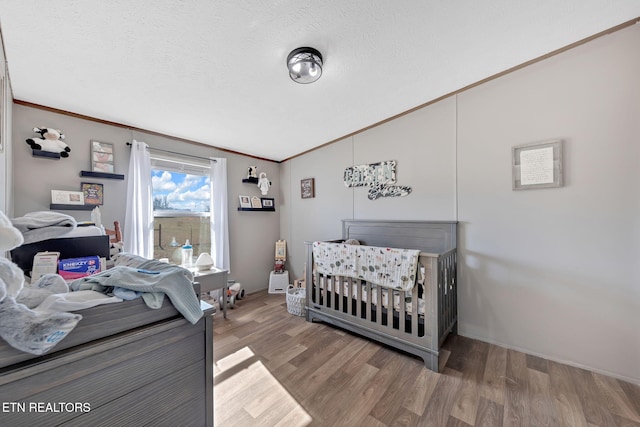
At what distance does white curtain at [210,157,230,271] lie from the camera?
114 inches

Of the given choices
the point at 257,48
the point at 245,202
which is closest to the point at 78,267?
the point at 257,48

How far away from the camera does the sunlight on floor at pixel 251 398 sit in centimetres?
131

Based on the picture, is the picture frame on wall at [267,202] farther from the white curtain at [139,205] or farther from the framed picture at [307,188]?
the white curtain at [139,205]

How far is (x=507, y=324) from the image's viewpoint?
1.99 m

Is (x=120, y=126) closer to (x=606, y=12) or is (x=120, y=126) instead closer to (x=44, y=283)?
(x=44, y=283)

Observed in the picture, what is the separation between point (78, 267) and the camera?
1122 millimetres

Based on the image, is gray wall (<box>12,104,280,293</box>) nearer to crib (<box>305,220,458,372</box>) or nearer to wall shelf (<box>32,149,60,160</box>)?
wall shelf (<box>32,149,60,160</box>)

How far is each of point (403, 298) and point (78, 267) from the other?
1994 millimetres

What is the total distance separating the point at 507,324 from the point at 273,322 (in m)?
2.11

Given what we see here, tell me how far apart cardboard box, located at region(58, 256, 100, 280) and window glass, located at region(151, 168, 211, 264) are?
151 cm

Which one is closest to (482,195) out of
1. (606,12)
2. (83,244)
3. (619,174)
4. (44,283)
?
(619,174)

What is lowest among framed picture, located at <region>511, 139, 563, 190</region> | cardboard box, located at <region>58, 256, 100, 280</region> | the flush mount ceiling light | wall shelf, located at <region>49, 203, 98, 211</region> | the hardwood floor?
the hardwood floor

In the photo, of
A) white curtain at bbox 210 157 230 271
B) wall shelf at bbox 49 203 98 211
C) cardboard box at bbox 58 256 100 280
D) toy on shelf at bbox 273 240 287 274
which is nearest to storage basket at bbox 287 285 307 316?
toy on shelf at bbox 273 240 287 274

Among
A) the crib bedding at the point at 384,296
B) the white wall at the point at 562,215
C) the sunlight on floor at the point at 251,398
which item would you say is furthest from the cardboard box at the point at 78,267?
the white wall at the point at 562,215
